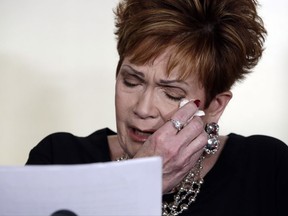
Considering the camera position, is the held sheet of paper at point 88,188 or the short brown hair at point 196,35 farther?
the short brown hair at point 196,35

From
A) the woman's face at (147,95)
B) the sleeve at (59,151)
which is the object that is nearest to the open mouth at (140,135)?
the woman's face at (147,95)

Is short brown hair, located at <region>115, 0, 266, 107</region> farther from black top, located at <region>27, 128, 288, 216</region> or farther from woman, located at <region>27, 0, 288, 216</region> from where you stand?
black top, located at <region>27, 128, 288, 216</region>

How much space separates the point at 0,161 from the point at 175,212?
3.09 ft

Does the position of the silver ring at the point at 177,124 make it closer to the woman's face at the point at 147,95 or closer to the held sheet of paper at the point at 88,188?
the woman's face at the point at 147,95

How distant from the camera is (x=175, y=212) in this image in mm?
1201

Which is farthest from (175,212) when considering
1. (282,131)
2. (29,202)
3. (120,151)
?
(282,131)

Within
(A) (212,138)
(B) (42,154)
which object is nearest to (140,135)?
(A) (212,138)

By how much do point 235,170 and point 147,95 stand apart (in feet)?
1.03

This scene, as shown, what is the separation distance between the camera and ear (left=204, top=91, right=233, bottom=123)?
126 centimetres

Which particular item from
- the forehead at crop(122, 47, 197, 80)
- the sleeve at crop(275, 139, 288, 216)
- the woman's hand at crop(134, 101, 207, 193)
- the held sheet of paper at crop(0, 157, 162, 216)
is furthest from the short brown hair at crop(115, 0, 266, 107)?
the held sheet of paper at crop(0, 157, 162, 216)

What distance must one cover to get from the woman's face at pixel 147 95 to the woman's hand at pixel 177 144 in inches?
1.9

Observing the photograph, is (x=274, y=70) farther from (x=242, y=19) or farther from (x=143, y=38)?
(x=143, y=38)

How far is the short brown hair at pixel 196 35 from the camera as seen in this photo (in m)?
1.13

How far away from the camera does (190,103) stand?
113cm
